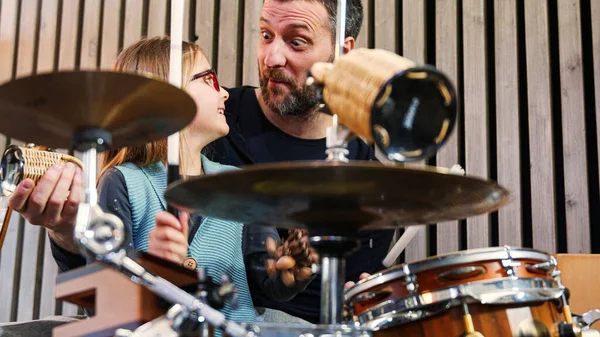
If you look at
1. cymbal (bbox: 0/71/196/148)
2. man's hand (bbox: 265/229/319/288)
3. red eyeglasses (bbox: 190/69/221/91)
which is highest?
red eyeglasses (bbox: 190/69/221/91)

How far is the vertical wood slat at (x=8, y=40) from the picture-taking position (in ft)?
13.9

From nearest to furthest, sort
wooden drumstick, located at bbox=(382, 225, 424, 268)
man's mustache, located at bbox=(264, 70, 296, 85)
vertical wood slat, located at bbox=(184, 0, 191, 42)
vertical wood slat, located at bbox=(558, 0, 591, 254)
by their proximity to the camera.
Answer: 1. wooden drumstick, located at bbox=(382, 225, 424, 268)
2. man's mustache, located at bbox=(264, 70, 296, 85)
3. vertical wood slat, located at bbox=(558, 0, 591, 254)
4. vertical wood slat, located at bbox=(184, 0, 191, 42)

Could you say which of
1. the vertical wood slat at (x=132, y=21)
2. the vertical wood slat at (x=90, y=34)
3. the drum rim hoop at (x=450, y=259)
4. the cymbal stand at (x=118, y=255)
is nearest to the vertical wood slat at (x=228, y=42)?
the vertical wood slat at (x=132, y=21)

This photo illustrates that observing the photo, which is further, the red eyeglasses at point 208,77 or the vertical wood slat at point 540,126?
the vertical wood slat at point 540,126

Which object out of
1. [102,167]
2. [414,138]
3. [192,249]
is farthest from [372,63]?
[102,167]

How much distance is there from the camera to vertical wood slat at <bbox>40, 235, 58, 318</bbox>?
12.9 feet

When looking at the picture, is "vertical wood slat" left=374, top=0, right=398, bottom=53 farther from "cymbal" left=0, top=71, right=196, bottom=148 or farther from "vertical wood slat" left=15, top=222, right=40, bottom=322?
"cymbal" left=0, top=71, right=196, bottom=148

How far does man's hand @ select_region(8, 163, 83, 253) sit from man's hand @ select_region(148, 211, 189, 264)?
504 millimetres

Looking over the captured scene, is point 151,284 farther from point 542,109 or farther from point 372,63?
point 542,109

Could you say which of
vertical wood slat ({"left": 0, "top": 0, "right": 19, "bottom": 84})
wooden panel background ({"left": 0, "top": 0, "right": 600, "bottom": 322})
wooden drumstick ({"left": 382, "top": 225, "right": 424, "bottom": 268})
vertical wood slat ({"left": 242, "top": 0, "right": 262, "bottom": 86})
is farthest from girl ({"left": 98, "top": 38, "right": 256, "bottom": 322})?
vertical wood slat ({"left": 0, "top": 0, "right": 19, "bottom": 84})

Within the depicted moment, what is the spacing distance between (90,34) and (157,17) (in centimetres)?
39

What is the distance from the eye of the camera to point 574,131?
3322 mm

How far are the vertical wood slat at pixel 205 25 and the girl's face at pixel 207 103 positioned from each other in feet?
5.16

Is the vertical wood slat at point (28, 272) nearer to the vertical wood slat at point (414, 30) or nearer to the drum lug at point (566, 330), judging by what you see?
the vertical wood slat at point (414, 30)
